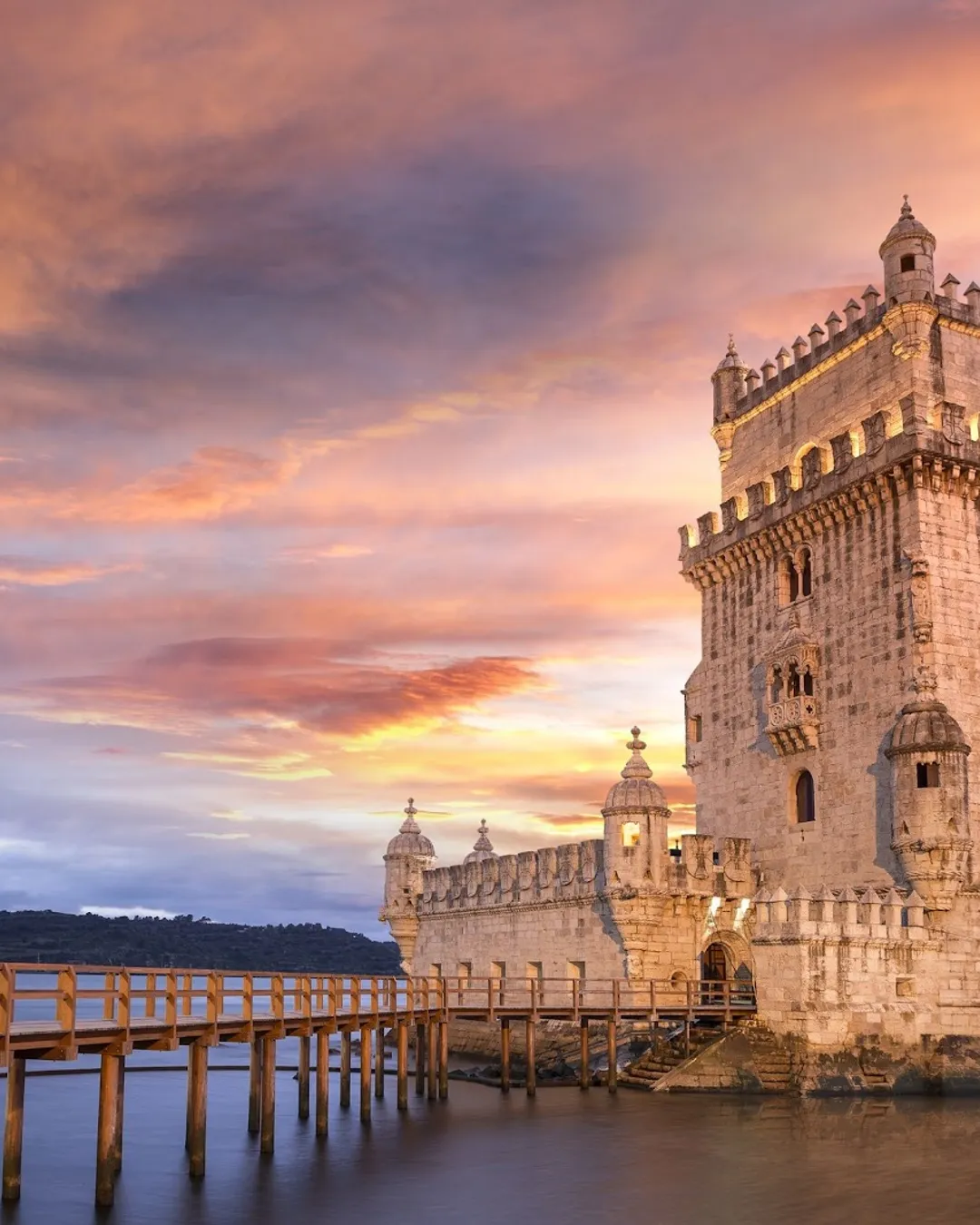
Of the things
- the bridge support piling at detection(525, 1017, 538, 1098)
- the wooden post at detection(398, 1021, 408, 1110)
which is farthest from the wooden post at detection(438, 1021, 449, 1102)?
the bridge support piling at detection(525, 1017, 538, 1098)

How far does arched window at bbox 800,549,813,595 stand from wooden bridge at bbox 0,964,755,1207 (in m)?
11.8

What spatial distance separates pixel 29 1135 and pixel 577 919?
691 inches

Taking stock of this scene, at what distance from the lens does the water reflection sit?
21.8 m

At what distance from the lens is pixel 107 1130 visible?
21.8 metres

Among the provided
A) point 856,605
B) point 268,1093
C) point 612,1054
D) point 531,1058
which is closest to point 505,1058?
point 531,1058

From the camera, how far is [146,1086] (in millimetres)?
47406

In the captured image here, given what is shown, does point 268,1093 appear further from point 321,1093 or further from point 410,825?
point 410,825

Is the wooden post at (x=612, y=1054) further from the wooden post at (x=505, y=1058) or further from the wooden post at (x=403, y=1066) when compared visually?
the wooden post at (x=403, y=1066)

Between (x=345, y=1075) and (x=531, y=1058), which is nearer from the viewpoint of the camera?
(x=531, y=1058)

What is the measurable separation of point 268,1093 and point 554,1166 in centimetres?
587

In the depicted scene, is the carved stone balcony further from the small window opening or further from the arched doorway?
the arched doorway

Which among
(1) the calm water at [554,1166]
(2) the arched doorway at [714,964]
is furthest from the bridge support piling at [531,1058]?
(2) the arched doorway at [714,964]

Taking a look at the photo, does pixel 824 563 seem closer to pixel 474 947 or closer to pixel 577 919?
pixel 577 919

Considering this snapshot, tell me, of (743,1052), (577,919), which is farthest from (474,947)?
(743,1052)
